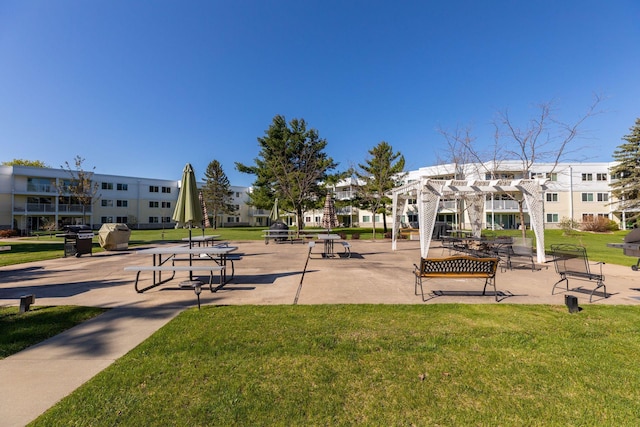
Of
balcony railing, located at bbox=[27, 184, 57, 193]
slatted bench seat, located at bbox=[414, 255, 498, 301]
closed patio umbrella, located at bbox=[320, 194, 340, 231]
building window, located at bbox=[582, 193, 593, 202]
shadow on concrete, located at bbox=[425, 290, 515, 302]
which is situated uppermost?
balcony railing, located at bbox=[27, 184, 57, 193]

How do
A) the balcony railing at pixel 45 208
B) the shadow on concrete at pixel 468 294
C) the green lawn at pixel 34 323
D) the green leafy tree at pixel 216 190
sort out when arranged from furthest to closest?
the green leafy tree at pixel 216 190 → the balcony railing at pixel 45 208 → the shadow on concrete at pixel 468 294 → the green lawn at pixel 34 323

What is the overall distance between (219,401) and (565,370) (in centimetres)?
364

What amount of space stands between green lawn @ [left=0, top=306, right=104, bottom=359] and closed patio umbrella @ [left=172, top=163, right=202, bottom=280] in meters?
2.71

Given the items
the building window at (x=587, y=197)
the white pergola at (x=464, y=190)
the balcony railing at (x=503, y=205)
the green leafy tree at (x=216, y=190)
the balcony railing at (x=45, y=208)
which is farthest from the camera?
the green leafy tree at (x=216, y=190)

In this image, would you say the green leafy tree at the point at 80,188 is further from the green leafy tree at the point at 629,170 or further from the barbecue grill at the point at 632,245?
the green leafy tree at the point at 629,170

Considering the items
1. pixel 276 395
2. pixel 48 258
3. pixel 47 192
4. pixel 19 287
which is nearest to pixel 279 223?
pixel 48 258

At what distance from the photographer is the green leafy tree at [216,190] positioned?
5644 cm

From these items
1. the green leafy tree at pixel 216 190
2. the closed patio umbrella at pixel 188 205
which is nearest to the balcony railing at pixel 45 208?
the green leafy tree at pixel 216 190

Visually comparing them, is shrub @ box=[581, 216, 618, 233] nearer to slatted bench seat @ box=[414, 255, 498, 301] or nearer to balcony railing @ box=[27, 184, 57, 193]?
slatted bench seat @ box=[414, 255, 498, 301]

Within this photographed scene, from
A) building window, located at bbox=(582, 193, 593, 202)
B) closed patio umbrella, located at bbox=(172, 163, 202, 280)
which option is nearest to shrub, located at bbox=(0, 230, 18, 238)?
closed patio umbrella, located at bbox=(172, 163, 202, 280)

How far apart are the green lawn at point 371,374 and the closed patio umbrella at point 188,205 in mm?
3431

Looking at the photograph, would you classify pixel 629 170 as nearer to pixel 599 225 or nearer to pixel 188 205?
pixel 599 225

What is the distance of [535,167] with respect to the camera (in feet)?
141

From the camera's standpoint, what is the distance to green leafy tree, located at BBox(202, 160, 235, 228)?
56438 millimetres
